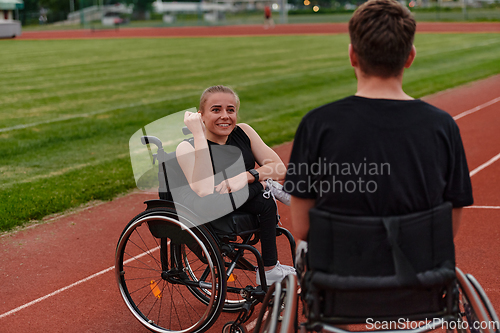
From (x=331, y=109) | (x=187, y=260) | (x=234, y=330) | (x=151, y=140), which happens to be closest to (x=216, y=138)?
(x=151, y=140)

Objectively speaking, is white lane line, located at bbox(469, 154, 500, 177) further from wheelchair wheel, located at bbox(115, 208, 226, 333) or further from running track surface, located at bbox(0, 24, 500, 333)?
wheelchair wheel, located at bbox(115, 208, 226, 333)

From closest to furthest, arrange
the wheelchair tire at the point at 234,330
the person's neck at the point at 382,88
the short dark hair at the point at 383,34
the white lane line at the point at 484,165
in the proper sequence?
1. the short dark hair at the point at 383,34
2. the person's neck at the point at 382,88
3. the wheelchair tire at the point at 234,330
4. the white lane line at the point at 484,165

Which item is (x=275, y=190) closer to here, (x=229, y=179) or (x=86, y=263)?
(x=229, y=179)

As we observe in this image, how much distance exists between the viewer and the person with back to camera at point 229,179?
306 centimetres

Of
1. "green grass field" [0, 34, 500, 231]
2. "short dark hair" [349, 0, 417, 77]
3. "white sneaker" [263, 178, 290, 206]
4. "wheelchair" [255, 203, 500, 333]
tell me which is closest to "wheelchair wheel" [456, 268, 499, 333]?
"wheelchair" [255, 203, 500, 333]

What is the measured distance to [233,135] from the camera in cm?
341

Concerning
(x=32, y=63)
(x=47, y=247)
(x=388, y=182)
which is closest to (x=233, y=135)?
(x=388, y=182)

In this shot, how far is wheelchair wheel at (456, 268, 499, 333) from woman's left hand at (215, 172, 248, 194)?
1364mm

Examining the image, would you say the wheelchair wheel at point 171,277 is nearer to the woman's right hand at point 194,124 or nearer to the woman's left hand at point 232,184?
the woman's left hand at point 232,184

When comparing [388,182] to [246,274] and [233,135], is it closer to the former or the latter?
[233,135]

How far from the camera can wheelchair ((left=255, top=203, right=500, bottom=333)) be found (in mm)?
1861

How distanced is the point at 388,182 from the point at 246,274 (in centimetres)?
236

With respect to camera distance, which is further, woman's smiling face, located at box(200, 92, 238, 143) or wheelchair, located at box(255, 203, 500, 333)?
woman's smiling face, located at box(200, 92, 238, 143)

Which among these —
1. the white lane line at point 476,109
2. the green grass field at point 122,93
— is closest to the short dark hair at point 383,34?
the green grass field at point 122,93
